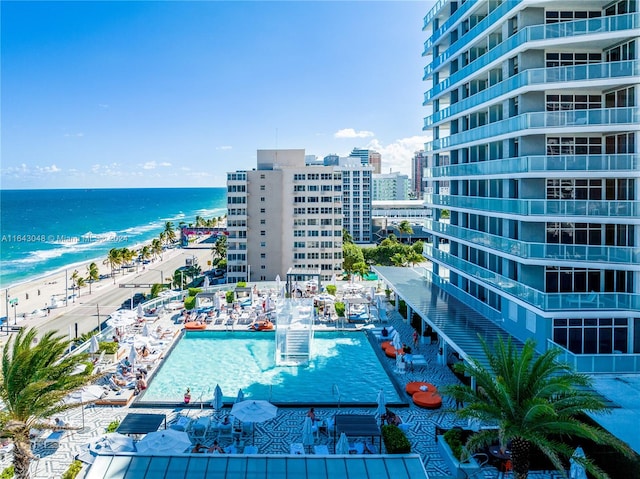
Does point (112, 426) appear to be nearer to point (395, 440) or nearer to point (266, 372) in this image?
point (266, 372)

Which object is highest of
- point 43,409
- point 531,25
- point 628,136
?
point 531,25

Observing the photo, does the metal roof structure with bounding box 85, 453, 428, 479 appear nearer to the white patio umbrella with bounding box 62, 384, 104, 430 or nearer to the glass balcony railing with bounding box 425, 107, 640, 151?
the white patio umbrella with bounding box 62, 384, 104, 430

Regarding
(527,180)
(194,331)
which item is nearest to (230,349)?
(194,331)

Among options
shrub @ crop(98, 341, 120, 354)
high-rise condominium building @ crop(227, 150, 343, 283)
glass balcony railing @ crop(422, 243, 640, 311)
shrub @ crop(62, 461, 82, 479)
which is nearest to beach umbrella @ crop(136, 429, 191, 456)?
shrub @ crop(62, 461, 82, 479)

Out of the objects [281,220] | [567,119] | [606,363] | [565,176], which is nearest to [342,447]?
[606,363]

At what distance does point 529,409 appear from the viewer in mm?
14000

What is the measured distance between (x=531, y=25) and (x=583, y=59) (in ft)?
10.4

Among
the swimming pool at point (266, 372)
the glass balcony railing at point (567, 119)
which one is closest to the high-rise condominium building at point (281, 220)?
the swimming pool at point (266, 372)

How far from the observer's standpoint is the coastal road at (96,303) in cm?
4672

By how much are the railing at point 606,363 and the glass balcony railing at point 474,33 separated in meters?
17.3

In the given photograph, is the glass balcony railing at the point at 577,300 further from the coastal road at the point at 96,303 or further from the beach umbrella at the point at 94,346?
the coastal road at the point at 96,303

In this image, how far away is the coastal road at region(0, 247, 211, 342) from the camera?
46.7m

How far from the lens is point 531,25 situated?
78.2ft

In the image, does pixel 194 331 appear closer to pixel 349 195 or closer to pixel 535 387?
pixel 535 387
